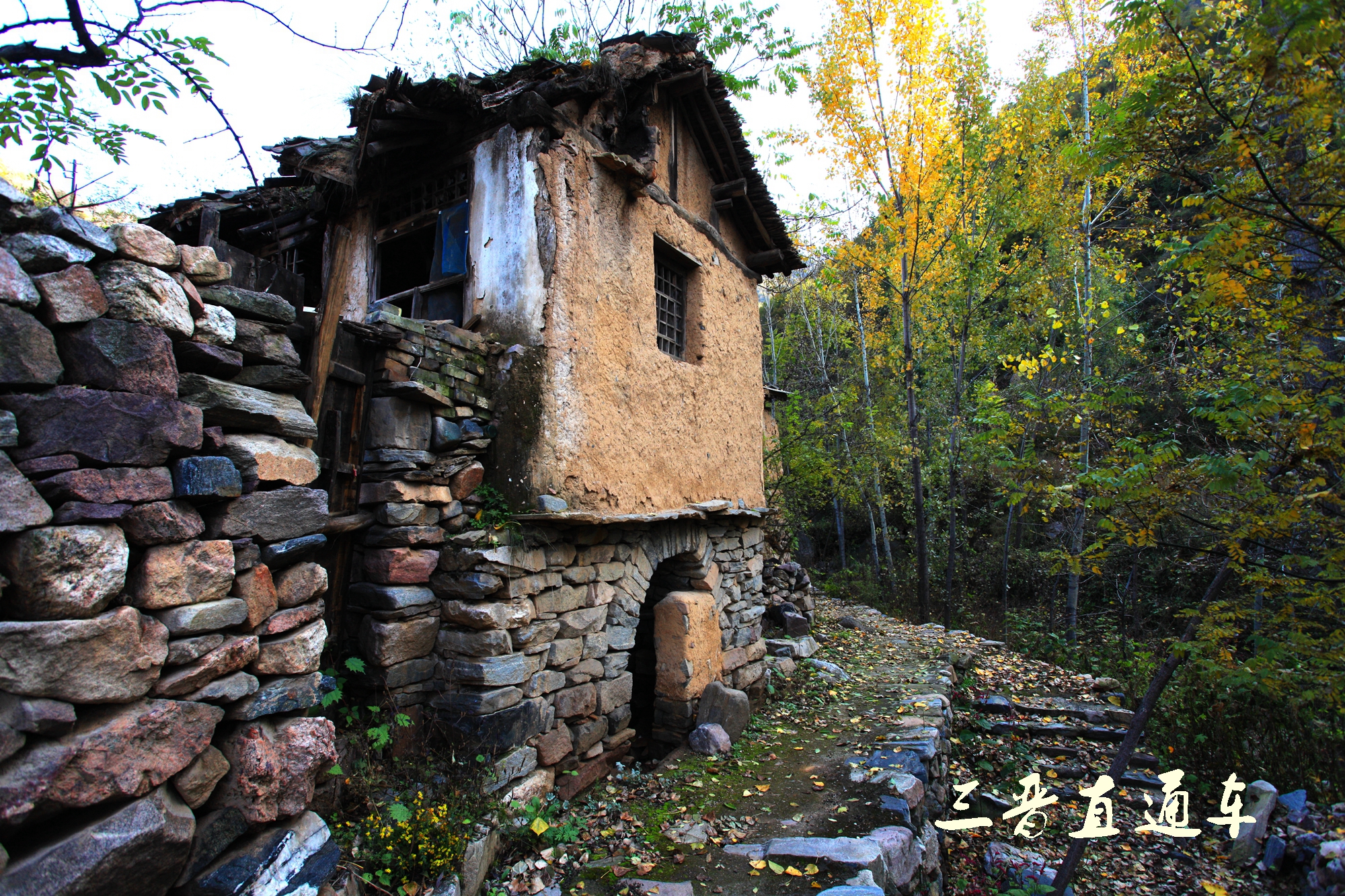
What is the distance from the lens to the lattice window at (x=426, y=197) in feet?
16.9

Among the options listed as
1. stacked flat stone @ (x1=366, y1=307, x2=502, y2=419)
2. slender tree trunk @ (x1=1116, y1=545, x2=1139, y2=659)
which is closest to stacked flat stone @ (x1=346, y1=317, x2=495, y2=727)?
stacked flat stone @ (x1=366, y1=307, x2=502, y2=419)

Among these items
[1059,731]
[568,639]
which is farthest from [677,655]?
[1059,731]

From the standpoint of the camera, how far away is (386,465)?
383cm

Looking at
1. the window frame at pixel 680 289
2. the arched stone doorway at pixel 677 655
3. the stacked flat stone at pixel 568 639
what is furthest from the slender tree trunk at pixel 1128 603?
the window frame at pixel 680 289

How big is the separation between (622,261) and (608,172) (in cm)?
74

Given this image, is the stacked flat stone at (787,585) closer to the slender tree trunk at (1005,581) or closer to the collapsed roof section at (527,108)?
the slender tree trunk at (1005,581)

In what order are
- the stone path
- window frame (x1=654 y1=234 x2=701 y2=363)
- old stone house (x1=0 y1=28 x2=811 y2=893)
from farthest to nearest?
1. window frame (x1=654 y1=234 x2=701 y2=363)
2. the stone path
3. old stone house (x1=0 y1=28 x2=811 y2=893)

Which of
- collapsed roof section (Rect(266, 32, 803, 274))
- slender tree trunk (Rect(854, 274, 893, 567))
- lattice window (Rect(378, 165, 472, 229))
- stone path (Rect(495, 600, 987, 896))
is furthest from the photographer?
slender tree trunk (Rect(854, 274, 893, 567))

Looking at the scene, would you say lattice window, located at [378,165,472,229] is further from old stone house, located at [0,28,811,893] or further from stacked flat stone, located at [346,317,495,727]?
stacked flat stone, located at [346,317,495,727]

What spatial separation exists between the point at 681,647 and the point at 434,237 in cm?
431

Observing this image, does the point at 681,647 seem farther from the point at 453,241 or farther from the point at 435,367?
the point at 453,241

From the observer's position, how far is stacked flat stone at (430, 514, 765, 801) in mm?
3908

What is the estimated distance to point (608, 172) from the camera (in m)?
5.13

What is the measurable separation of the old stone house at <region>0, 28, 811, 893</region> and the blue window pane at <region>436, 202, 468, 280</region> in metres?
0.03
